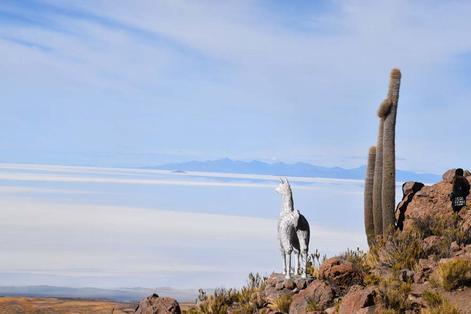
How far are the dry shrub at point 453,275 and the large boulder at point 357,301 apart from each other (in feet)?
5.06

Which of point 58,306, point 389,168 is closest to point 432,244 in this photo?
point 389,168

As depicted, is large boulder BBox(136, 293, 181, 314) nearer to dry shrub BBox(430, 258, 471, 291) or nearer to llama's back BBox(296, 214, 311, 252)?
llama's back BBox(296, 214, 311, 252)

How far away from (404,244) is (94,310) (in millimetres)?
10174

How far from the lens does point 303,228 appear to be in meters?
15.5

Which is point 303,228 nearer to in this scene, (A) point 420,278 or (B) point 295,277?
(B) point 295,277

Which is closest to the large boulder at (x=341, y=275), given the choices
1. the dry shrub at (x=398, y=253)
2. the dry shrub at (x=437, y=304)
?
the dry shrub at (x=398, y=253)

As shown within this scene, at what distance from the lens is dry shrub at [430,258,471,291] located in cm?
1379

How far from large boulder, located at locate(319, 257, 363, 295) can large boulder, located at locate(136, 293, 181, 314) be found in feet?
11.3

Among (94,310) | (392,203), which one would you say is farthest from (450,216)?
(94,310)

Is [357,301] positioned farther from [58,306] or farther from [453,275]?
[58,306]

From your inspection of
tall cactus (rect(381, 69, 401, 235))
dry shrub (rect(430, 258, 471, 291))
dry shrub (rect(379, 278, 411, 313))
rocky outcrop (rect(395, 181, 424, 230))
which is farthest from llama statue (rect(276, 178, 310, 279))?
rocky outcrop (rect(395, 181, 424, 230))

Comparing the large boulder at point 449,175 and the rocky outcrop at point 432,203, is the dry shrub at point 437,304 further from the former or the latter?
the large boulder at point 449,175

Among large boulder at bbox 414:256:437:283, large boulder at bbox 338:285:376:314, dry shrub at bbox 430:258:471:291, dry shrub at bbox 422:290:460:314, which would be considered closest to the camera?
dry shrub at bbox 422:290:460:314

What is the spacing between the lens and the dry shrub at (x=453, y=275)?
45.2 feet
